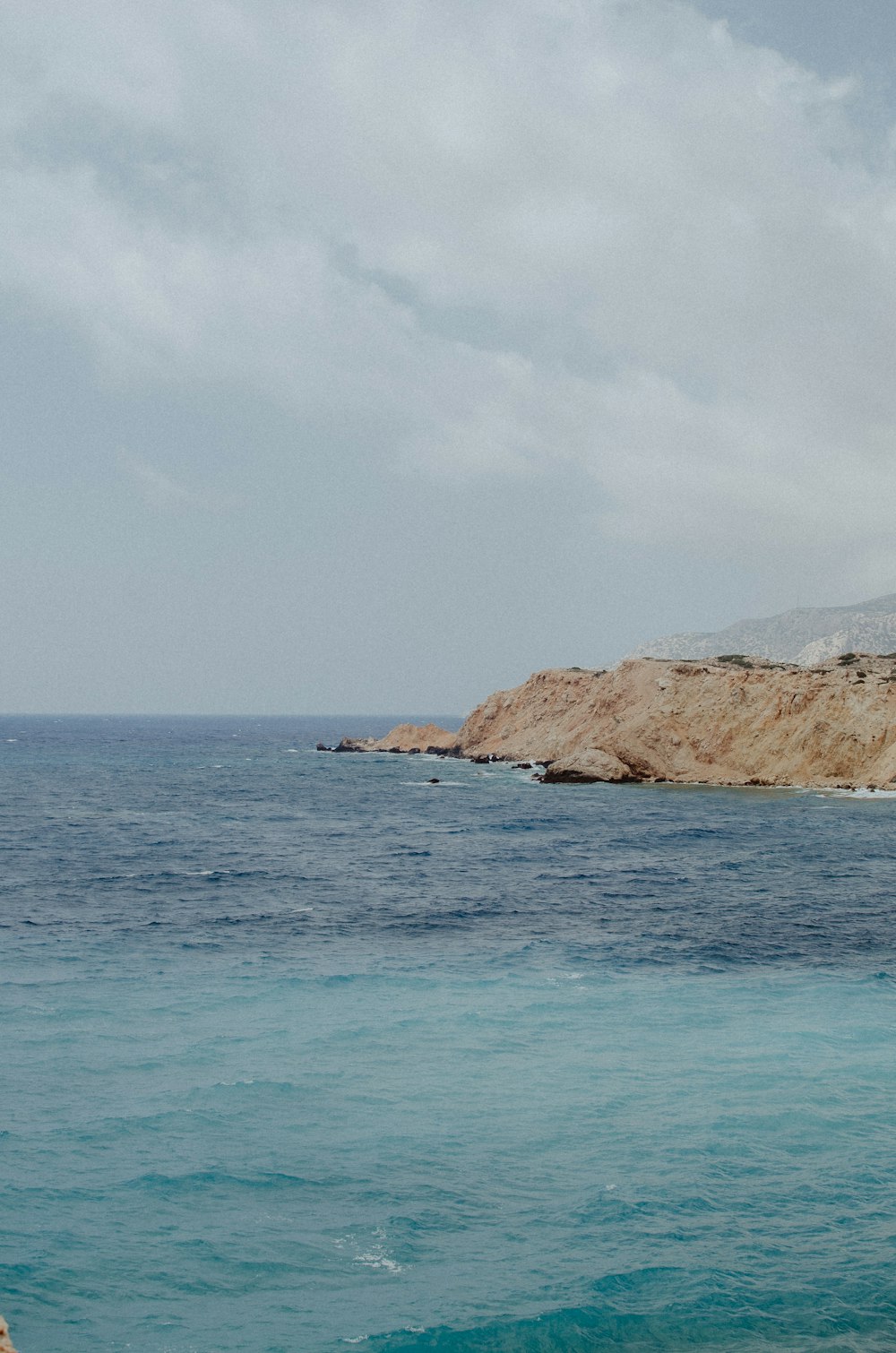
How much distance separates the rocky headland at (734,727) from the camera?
251ft

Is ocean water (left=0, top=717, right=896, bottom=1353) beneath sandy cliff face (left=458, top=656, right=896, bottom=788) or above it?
beneath

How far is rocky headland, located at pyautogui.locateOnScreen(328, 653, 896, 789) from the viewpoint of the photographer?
251 ft

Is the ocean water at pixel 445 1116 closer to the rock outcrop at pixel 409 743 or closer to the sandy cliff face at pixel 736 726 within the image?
the sandy cliff face at pixel 736 726

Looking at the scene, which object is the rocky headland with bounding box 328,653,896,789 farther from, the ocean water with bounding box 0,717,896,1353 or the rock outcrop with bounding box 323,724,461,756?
the ocean water with bounding box 0,717,896,1353

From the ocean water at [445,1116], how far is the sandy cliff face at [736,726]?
138ft

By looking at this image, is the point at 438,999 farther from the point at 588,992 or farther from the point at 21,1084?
the point at 21,1084

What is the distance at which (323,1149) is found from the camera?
573 inches

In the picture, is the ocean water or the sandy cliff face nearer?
the ocean water

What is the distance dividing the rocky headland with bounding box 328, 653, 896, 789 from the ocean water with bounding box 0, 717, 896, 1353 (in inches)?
1651

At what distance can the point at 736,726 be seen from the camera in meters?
82.9

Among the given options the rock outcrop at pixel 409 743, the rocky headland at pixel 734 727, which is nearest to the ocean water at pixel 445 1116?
the rocky headland at pixel 734 727

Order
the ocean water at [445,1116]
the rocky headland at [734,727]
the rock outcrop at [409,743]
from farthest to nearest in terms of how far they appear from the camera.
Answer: the rock outcrop at [409,743] → the rocky headland at [734,727] → the ocean water at [445,1116]

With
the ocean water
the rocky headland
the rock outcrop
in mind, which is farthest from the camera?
the rock outcrop

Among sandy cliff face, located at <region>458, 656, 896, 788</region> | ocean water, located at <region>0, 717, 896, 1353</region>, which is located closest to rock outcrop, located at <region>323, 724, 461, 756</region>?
sandy cliff face, located at <region>458, 656, 896, 788</region>
